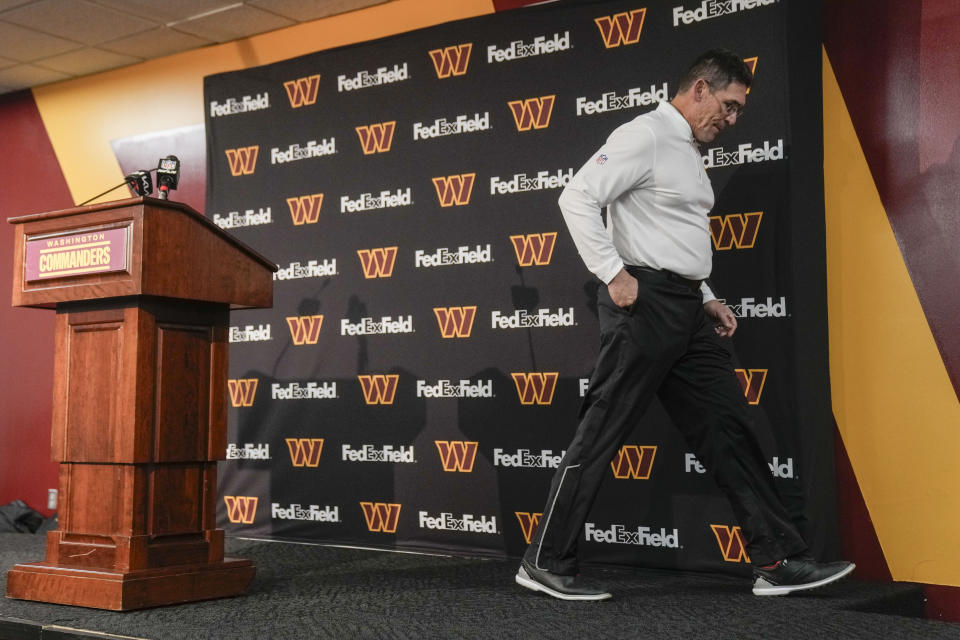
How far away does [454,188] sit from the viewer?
4.29 m

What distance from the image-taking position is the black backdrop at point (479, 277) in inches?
137

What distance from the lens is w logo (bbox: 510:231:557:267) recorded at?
3.98 m

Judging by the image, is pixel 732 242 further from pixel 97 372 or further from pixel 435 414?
pixel 97 372

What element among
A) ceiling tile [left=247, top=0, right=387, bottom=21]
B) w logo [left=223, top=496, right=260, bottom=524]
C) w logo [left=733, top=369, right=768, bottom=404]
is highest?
ceiling tile [left=247, top=0, right=387, bottom=21]

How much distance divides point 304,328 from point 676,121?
2.36 metres

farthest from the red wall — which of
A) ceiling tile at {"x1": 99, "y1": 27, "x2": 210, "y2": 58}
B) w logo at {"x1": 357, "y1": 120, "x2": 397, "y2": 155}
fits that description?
w logo at {"x1": 357, "y1": 120, "x2": 397, "y2": 155}

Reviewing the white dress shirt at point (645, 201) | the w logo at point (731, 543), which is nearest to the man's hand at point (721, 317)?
the white dress shirt at point (645, 201)

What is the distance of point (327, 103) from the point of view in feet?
15.5

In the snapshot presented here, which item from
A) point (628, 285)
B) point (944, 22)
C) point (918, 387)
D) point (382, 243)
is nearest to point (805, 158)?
point (944, 22)

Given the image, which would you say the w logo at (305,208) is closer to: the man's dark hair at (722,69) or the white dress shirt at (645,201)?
the white dress shirt at (645,201)

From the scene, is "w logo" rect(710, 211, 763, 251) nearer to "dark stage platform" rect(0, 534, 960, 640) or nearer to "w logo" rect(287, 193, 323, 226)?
"dark stage platform" rect(0, 534, 960, 640)

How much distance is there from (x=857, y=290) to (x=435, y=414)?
1.84m

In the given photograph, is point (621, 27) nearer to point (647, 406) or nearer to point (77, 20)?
point (647, 406)

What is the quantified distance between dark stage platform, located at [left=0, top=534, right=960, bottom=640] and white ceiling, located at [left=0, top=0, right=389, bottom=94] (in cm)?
287
